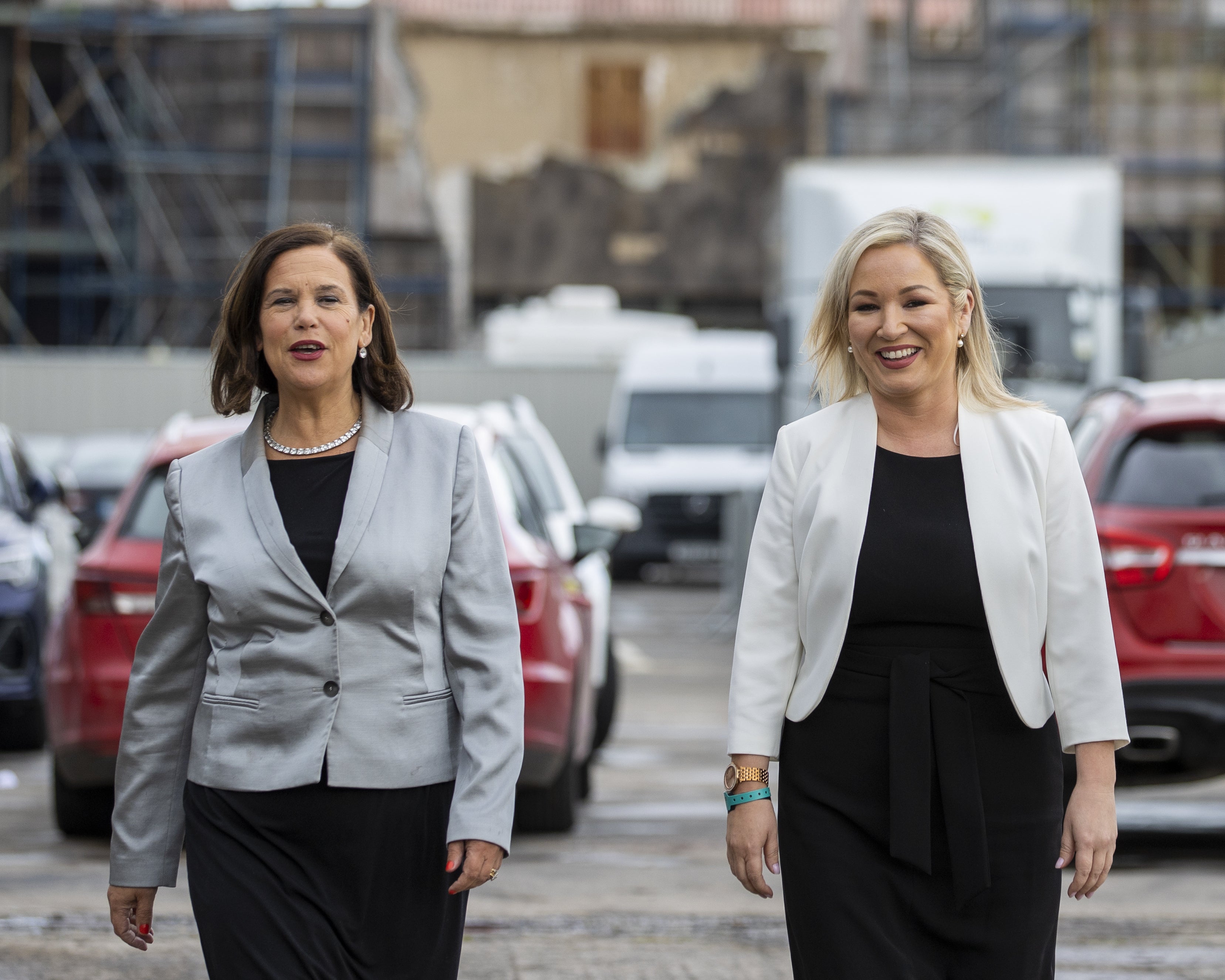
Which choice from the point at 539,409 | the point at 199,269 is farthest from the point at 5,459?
the point at 199,269

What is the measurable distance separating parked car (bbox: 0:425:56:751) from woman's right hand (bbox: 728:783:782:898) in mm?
7190

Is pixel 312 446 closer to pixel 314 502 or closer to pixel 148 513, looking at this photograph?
pixel 314 502

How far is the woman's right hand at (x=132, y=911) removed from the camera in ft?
11.7

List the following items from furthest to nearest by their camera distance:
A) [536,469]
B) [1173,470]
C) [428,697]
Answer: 1. [536,469]
2. [1173,470]
3. [428,697]

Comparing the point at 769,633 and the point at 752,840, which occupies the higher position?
the point at 769,633

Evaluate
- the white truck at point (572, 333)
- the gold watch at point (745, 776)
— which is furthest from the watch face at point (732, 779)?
the white truck at point (572, 333)

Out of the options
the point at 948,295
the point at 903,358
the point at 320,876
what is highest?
the point at 948,295

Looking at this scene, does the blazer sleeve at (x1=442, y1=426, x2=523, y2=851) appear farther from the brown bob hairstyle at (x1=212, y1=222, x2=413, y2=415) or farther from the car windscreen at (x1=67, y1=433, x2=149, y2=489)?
the car windscreen at (x1=67, y1=433, x2=149, y2=489)

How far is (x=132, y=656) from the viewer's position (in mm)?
7238

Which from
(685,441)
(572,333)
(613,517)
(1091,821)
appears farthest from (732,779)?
(572,333)

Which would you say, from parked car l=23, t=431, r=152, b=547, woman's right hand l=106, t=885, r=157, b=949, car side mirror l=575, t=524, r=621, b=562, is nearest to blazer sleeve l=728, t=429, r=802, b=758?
woman's right hand l=106, t=885, r=157, b=949

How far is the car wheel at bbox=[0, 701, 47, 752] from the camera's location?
34.0ft

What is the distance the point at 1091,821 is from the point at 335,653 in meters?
1.27

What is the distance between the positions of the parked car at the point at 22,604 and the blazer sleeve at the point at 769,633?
718 cm
